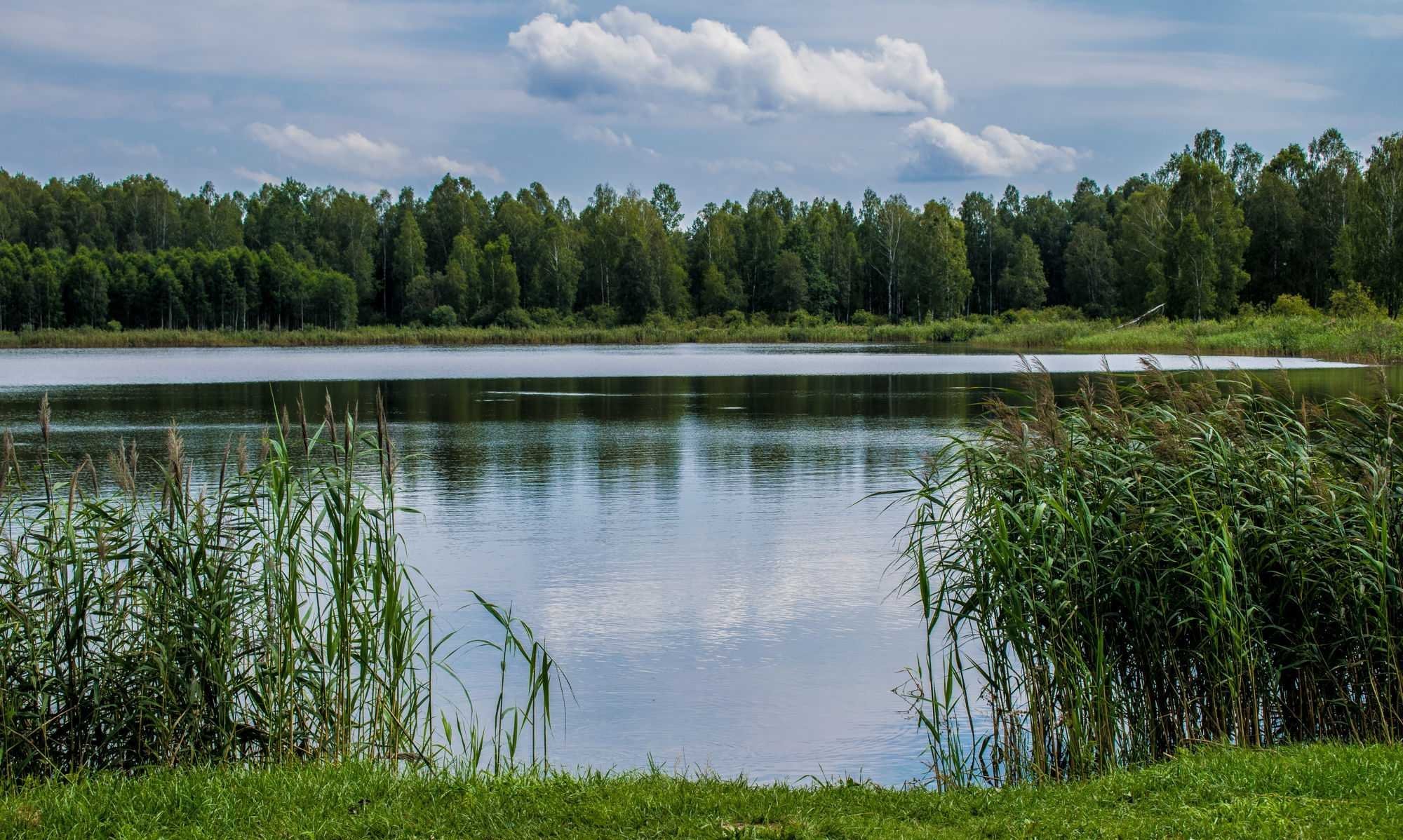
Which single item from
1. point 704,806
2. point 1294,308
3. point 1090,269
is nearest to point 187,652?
point 704,806

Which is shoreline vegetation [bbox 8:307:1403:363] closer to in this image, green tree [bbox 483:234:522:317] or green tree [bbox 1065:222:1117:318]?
green tree [bbox 483:234:522:317]

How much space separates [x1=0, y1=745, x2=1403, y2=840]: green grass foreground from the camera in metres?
5.27

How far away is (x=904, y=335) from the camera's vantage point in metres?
107

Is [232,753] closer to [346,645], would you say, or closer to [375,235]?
[346,645]

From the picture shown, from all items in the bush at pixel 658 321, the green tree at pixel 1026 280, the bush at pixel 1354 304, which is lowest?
the bush at pixel 1354 304

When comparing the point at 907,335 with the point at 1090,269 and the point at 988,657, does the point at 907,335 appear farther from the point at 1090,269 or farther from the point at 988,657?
the point at 988,657

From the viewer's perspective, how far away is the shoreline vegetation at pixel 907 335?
59844mm

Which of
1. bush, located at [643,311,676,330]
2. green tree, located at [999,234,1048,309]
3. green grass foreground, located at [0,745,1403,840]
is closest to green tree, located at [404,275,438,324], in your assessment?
bush, located at [643,311,676,330]

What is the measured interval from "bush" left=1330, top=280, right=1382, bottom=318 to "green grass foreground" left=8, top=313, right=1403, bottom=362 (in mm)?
841

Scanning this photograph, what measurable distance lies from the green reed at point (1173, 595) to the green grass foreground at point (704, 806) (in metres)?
1.08

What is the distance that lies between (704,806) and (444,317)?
117747 millimetres

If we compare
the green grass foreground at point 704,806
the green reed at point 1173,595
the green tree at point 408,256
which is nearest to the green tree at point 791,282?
the green tree at point 408,256

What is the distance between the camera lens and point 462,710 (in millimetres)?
9469

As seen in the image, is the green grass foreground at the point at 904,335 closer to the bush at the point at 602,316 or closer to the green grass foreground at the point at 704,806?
the bush at the point at 602,316
